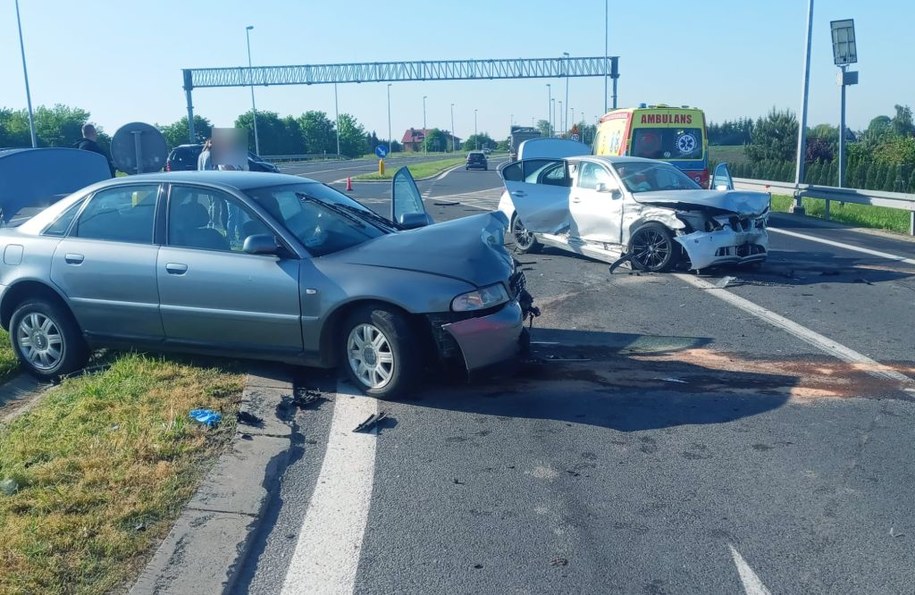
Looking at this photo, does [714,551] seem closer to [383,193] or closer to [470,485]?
[470,485]

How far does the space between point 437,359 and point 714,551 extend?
8.60 ft

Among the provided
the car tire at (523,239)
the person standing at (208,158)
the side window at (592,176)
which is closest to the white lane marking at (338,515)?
the side window at (592,176)

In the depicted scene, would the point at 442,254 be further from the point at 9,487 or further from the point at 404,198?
the point at 9,487

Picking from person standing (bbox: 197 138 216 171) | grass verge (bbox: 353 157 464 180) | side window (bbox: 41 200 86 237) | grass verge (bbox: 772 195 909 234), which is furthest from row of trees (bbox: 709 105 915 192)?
side window (bbox: 41 200 86 237)

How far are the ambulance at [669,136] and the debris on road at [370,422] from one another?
13.9m

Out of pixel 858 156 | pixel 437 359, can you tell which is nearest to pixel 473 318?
pixel 437 359

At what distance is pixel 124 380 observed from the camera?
640cm

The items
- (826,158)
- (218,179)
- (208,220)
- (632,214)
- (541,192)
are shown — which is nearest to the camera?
(208,220)

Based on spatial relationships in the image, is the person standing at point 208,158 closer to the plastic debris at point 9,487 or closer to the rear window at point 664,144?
the rear window at point 664,144

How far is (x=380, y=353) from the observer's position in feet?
19.8

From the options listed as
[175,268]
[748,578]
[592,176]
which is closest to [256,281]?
[175,268]

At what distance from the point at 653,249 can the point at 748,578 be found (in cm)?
817

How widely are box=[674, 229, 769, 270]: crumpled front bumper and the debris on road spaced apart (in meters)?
6.33

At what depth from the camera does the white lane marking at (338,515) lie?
3760mm
